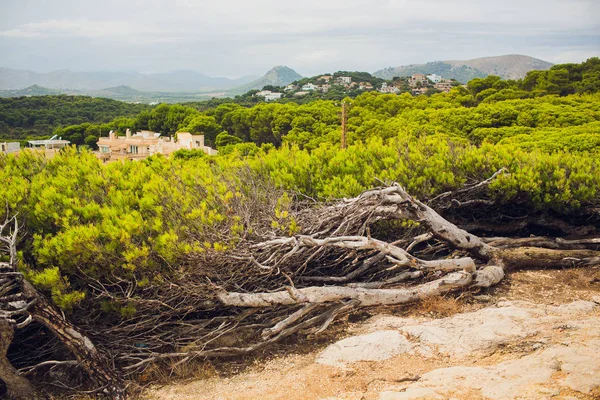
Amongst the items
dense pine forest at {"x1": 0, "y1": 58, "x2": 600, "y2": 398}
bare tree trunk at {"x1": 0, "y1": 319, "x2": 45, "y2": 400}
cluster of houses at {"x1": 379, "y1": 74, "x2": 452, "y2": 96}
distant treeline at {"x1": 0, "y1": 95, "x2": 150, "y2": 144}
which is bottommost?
bare tree trunk at {"x1": 0, "y1": 319, "x2": 45, "y2": 400}

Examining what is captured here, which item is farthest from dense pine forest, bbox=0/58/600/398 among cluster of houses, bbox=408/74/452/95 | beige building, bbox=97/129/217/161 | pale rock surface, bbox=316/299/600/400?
cluster of houses, bbox=408/74/452/95

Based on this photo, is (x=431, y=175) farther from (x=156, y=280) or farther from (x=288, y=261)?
(x=156, y=280)

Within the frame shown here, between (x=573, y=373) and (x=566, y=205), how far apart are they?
4.97m

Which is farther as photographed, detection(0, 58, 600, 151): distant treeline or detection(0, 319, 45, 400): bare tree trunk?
detection(0, 58, 600, 151): distant treeline

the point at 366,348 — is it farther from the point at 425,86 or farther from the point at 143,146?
the point at 425,86

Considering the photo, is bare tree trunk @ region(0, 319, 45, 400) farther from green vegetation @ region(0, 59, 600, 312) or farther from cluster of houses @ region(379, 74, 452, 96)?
cluster of houses @ region(379, 74, 452, 96)

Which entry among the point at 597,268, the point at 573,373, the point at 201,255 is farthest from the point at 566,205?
the point at 201,255

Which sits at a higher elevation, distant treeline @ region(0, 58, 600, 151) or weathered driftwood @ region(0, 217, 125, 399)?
distant treeline @ region(0, 58, 600, 151)

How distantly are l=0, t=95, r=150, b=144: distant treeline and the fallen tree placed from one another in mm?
61457

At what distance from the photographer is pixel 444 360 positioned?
526 cm

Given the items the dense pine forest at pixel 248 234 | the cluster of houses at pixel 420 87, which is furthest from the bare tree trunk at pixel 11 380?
the cluster of houses at pixel 420 87

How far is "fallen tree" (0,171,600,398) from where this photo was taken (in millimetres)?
5852

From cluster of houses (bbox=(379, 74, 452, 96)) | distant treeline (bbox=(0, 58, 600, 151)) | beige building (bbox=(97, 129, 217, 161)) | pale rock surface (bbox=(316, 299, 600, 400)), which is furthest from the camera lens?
cluster of houses (bbox=(379, 74, 452, 96))

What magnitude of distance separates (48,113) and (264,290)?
80344mm
